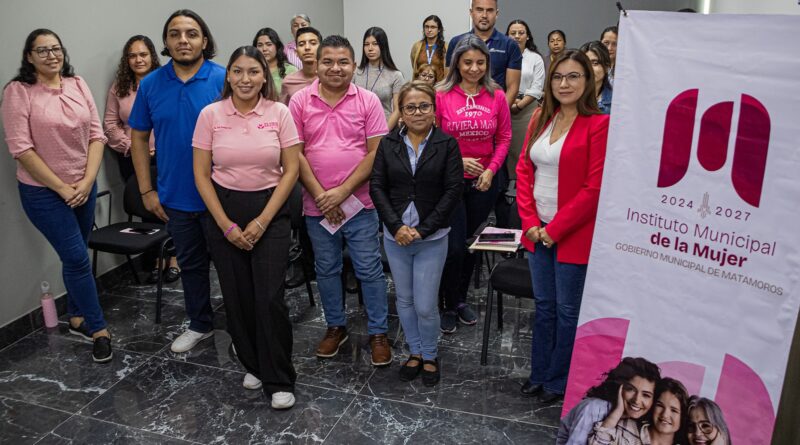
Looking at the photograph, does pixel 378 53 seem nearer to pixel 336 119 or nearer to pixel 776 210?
pixel 336 119

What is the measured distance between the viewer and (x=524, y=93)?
5148mm

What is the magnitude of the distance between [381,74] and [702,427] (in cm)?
339

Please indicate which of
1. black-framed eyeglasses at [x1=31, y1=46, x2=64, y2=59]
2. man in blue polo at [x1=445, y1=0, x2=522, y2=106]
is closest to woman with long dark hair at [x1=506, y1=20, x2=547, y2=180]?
man in blue polo at [x1=445, y1=0, x2=522, y2=106]

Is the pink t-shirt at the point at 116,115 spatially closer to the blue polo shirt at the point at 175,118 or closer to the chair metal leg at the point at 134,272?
the chair metal leg at the point at 134,272

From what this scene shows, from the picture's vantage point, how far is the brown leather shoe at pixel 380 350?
131 inches

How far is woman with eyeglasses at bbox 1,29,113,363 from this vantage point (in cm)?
317

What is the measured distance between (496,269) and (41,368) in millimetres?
2382

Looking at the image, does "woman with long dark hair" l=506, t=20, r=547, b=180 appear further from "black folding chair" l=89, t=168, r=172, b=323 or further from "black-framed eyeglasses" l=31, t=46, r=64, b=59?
"black-framed eyeglasses" l=31, t=46, r=64, b=59

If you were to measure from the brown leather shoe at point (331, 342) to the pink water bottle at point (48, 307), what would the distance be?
63.9 inches

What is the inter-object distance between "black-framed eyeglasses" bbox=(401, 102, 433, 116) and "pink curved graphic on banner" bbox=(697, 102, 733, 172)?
4.22 ft

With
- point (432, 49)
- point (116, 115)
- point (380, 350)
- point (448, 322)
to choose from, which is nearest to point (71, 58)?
point (116, 115)

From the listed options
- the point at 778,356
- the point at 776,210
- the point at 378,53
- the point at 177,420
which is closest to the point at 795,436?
the point at 778,356

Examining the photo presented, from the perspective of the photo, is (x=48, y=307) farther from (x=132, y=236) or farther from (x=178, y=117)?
(x=178, y=117)

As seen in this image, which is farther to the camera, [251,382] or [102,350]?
[102,350]
